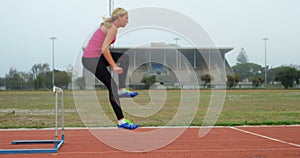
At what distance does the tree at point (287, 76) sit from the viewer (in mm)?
75750

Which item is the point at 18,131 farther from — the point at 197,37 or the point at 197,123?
the point at 197,37

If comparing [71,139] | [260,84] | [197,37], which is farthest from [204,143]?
[260,84]

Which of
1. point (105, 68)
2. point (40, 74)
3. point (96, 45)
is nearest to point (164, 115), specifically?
point (105, 68)

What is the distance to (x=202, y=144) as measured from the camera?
10688 millimetres

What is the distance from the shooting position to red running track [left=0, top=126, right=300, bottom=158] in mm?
9062

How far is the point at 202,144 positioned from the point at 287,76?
7080cm

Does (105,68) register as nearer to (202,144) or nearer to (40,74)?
(202,144)

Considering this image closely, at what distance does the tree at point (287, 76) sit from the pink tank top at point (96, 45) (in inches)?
2987

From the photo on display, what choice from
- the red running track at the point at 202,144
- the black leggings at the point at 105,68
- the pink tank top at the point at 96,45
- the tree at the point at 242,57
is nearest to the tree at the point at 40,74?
the red running track at the point at 202,144

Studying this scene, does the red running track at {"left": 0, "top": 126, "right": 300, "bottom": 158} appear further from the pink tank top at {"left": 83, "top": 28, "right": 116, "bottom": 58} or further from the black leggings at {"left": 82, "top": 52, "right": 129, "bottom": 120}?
the pink tank top at {"left": 83, "top": 28, "right": 116, "bottom": 58}

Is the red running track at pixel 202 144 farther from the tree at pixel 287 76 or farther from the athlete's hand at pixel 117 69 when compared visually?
the tree at pixel 287 76

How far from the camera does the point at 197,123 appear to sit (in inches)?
643

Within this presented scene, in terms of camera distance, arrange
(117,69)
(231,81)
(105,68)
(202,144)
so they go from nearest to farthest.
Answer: (117,69)
(105,68)
(202,144)
(231,81)

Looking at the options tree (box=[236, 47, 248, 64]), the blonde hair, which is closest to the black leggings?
the blonde hair
